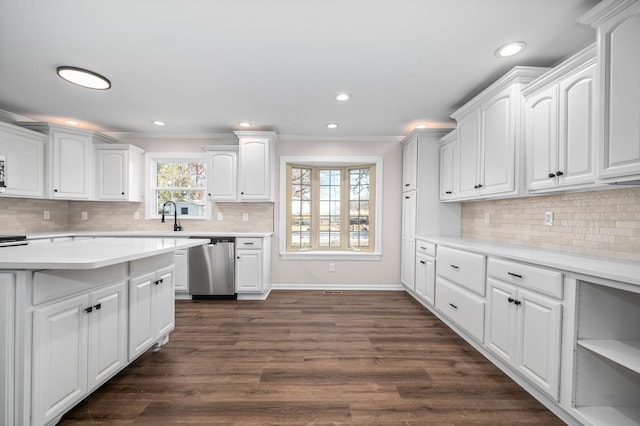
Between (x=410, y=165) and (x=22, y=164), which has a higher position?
(x=410, y=165)

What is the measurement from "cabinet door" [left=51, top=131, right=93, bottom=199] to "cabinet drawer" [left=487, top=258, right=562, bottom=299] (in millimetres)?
4948

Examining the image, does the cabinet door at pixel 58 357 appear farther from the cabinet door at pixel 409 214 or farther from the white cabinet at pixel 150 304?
the cabinet door at pixel 409 214

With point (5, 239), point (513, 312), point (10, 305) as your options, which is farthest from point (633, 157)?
point (5, 239)

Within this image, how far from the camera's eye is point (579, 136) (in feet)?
5.84

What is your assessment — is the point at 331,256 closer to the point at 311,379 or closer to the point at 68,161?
the point at 311,379

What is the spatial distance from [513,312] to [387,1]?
2153 millimetres

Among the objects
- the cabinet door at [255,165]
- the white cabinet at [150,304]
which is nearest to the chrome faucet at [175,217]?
the cabinet door at [255,165]

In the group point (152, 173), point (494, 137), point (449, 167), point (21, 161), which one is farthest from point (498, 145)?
point (21, 161)

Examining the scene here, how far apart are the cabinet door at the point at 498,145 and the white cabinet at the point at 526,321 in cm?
73

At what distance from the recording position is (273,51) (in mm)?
2098

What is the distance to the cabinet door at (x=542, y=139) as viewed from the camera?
1.95 metres

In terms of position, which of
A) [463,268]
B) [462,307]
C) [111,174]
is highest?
[111,174]

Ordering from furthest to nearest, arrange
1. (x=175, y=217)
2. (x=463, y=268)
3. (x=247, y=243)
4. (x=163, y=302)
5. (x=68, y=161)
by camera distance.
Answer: (x=175, y=217)
(x=247, y=243)
(x=68, y=161)
(x=463, y=268)
(x=163, y=302)

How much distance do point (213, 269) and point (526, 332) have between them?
3.44m
